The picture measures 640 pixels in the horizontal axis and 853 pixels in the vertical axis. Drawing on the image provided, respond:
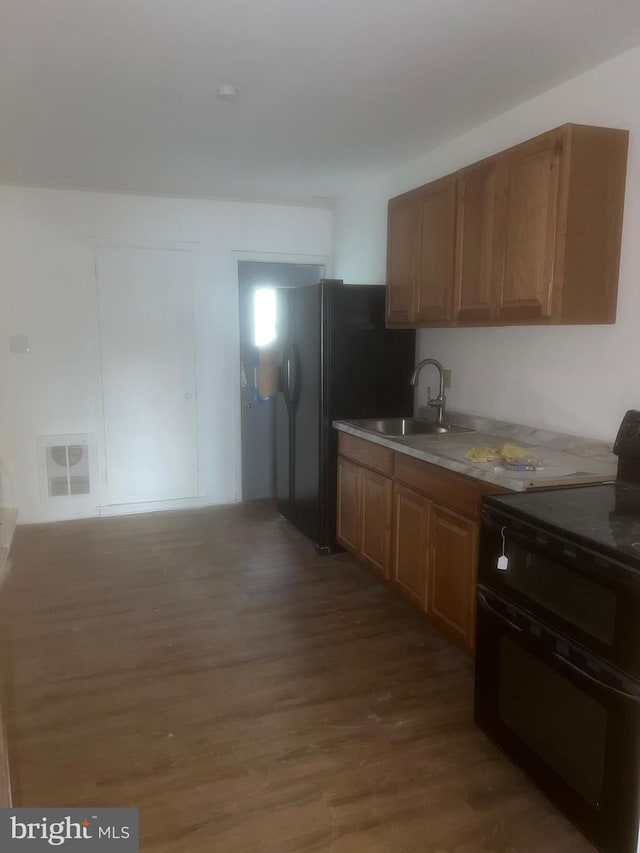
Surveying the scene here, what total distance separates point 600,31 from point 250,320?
3.30 m

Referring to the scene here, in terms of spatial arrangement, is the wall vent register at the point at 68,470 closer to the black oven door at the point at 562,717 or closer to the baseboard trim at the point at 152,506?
the baseboard trim at the point at 152,506

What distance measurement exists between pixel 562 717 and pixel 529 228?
1786mm

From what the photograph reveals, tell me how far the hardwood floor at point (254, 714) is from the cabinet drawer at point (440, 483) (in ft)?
2.33

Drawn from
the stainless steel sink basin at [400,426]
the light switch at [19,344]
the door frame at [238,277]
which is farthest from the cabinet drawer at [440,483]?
the light switch at [19,344]

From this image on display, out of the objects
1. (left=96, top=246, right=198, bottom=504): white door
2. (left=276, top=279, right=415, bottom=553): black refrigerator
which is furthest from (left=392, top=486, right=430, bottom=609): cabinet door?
(left=96, top=246, right=198, bottom=504): white door

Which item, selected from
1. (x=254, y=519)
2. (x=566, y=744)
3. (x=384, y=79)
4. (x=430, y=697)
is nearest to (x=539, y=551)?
(x=566, y=744)

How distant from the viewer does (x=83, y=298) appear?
14.9 feet

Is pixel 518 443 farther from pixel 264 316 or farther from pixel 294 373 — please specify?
pixel 264 316

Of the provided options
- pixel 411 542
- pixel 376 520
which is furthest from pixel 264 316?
pixel 411 542

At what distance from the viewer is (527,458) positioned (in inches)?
99.9

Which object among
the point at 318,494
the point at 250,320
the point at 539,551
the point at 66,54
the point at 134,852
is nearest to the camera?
the point at 134,852

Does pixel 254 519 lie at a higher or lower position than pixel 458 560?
lower

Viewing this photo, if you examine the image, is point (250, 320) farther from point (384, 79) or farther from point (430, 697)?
point (430, 697)

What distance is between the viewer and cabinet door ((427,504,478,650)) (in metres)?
2.55
